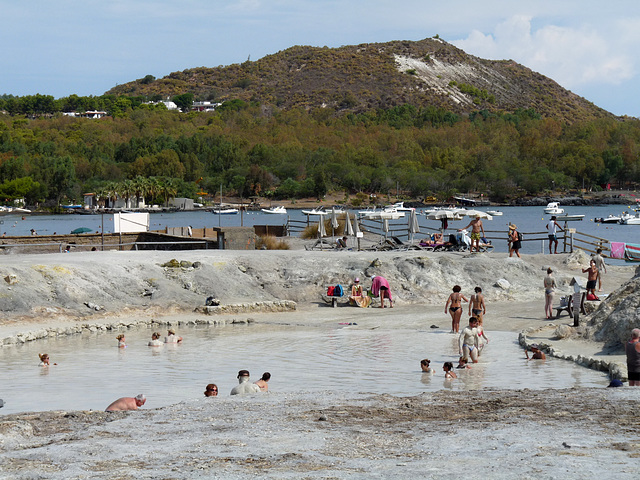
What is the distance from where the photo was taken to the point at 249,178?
173 metres

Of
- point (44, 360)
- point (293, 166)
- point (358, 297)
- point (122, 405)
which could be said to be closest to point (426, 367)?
point (122, 405)

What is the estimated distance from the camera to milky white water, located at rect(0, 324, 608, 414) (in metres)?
15.2

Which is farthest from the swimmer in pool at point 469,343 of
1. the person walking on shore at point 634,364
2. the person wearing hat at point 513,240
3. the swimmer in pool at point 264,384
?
the person wearing hat at point 513,240

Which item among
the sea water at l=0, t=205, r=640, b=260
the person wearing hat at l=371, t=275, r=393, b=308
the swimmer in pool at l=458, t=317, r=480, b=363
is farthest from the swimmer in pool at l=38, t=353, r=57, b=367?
the sea water at l=0, t=205, r=640, b=260

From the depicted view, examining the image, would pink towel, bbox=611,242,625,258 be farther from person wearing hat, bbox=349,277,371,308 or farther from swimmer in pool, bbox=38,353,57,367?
swimmer in pool, bbox=38,353,57,367

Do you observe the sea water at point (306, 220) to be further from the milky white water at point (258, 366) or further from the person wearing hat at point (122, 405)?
the person wearing hat at point (122, 405)

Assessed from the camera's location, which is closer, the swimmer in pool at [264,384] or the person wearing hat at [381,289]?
the swimmer in pool at [264,384]

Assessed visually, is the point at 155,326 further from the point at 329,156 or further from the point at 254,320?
the point at 329,156

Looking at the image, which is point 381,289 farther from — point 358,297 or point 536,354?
point 536,354

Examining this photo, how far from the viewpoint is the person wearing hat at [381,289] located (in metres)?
28.1

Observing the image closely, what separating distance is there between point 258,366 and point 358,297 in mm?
10204

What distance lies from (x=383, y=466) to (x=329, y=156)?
18150cm

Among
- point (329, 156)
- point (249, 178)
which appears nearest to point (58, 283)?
point (249, 178)

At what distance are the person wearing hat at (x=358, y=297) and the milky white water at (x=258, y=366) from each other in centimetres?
381
